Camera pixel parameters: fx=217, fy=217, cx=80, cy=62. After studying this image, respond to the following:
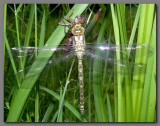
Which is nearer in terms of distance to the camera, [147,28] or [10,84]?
[147,28]

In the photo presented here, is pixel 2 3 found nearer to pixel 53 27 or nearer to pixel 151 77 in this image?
pixel 53 27

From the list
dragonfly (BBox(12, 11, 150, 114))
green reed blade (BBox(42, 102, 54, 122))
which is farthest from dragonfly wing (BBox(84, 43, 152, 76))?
green reed blade (BBox(42, 102, 54, 122))

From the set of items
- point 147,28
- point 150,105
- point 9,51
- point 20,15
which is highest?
point 20,15

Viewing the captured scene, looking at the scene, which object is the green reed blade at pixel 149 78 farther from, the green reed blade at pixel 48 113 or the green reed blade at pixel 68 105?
the green reed blade at pixel 48 113

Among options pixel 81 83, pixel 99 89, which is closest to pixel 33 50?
pixel 81 83

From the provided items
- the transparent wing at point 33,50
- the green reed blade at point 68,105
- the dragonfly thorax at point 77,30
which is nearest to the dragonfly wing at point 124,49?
the dragonfly thorax at point 77,30

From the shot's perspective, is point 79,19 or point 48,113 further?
point 48,113

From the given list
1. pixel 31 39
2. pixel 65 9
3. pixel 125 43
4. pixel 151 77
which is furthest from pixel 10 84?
pixel 151 77

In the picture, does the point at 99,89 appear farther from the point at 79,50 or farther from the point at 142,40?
the point at 142,40

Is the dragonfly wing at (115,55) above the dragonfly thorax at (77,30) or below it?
below
